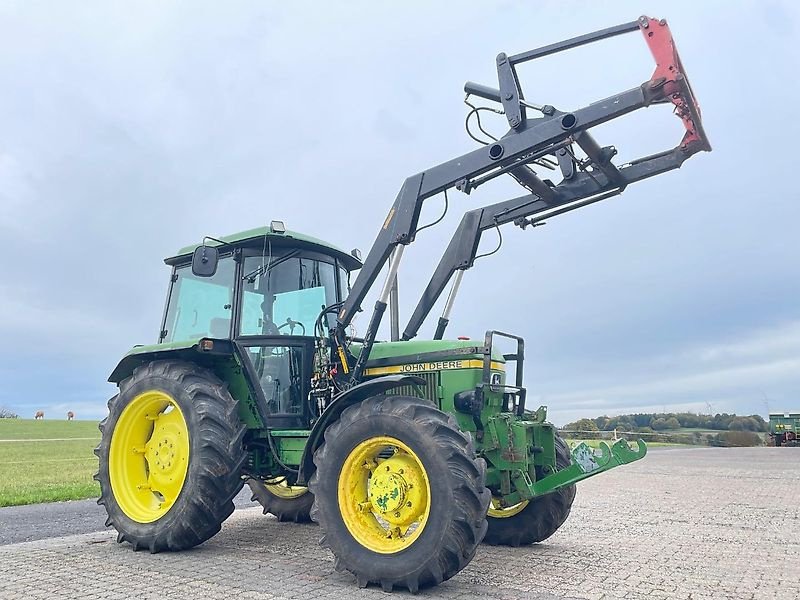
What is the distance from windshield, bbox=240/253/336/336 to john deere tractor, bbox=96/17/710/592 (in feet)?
0.05

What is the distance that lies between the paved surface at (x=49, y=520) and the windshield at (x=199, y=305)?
2457 millimetres

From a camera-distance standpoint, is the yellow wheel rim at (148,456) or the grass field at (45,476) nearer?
the yellow wheel rim at (148,456)

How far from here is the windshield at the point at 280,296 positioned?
672cm

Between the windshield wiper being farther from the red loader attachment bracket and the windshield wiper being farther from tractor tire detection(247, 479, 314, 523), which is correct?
the red loader attachment bracket

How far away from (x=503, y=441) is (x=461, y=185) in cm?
210

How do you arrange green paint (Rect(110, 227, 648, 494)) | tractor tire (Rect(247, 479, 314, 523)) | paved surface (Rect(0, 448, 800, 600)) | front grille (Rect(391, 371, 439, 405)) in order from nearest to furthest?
paved surface (Rect(0, 448, 800, 600))
green paint (Rect(110, 227, 648, 494))
front grille (Rect(391, 371, 439, 405))
tractor tire (Rect(247, 479, 314, 523))

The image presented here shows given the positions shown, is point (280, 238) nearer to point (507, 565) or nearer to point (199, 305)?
point (199, 305)

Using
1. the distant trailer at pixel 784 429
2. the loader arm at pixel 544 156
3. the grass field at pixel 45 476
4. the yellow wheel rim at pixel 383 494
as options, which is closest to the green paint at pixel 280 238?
the loader arm at pixel 544 156

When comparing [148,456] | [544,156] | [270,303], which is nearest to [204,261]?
[270,303]

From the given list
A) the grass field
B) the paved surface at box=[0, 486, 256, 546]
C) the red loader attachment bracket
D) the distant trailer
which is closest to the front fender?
the red loader attachment bracket

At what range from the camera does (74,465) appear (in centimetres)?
1784

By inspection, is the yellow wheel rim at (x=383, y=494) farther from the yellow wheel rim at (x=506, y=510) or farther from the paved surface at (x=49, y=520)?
the paved surface at (x=49, y=520)

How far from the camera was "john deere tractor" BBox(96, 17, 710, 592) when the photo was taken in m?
4.86

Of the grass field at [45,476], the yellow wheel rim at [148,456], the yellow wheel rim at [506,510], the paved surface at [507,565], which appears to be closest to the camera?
the paved surface at [507,565]
